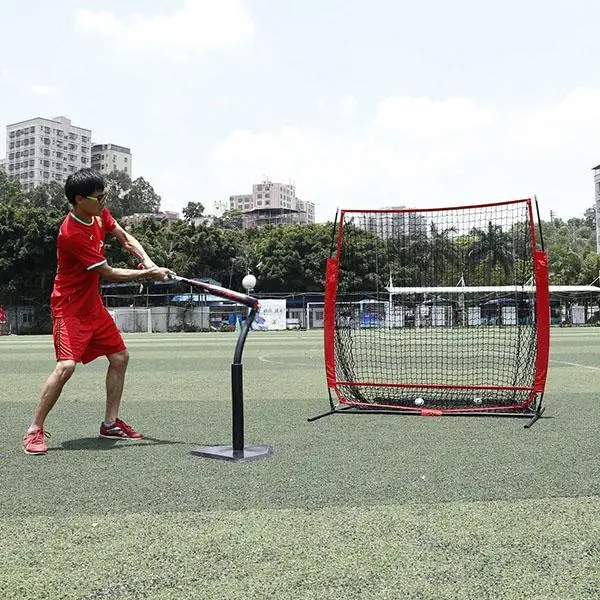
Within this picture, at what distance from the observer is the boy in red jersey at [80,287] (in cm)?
516

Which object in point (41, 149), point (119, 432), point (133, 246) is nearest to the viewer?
point (133, 246)

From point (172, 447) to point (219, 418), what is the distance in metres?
1.60

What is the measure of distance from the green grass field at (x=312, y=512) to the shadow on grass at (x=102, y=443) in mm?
24

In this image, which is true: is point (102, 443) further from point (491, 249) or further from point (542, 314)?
point (491, 249)

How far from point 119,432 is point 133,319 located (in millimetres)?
38399

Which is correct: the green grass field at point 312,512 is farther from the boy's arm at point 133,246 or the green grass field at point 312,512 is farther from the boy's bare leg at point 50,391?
the boy's arm at point 133,246

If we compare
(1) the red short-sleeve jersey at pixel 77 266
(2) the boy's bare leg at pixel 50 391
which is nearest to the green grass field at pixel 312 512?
(2) the boy's bare leg at pixel 50 391

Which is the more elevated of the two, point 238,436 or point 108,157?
point 108,157

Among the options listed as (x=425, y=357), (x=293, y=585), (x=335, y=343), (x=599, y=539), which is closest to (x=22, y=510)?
(x=293, y=585)

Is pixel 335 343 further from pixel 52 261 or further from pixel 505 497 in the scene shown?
pixel 52 261

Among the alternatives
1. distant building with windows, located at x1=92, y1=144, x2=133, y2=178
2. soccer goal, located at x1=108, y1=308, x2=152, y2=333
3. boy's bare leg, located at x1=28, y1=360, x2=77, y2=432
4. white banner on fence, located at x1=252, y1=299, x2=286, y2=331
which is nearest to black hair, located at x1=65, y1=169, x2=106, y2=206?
boy's bare leg, located at x1=28, y1=360, x2=77, y2=432

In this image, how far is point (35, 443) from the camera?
16.8 ft

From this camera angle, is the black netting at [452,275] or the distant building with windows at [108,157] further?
the distant building with windows at [108,157]

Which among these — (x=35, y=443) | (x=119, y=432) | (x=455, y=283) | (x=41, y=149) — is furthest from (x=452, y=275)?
(x=41, y=149)
